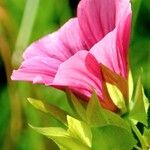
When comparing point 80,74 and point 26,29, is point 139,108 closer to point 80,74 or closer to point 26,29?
point 80,74

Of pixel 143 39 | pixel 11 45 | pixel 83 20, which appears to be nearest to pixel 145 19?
pixel 143 39

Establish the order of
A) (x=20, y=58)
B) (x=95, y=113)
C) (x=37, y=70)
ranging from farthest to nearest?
(x=20, y=58), (x=37, y=70), (x=95, y=113)

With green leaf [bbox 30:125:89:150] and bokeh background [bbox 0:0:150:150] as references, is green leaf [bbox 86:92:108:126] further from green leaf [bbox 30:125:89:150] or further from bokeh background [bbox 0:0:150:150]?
bokeh background [bbox 0:0:150:150]

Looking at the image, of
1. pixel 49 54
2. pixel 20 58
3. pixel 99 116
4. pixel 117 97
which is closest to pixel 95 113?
pixel 99 116

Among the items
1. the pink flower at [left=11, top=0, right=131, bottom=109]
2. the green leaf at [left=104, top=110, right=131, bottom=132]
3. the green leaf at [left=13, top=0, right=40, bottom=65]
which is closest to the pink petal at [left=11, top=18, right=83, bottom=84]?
the pink flower at [left=11, top=0, right=131, bottom=109]

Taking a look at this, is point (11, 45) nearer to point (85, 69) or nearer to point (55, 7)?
point (55, 7)

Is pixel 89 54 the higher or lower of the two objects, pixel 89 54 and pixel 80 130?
the higher
